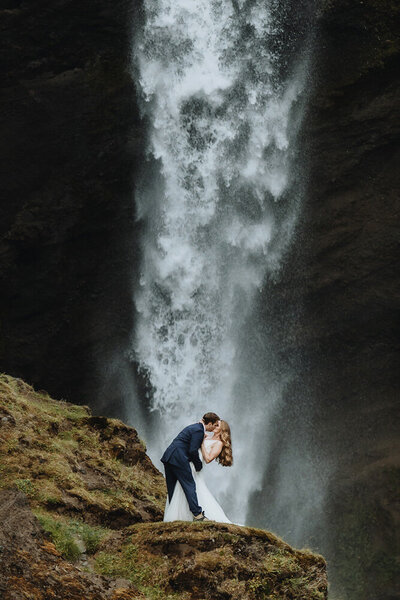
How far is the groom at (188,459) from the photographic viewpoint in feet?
27.5

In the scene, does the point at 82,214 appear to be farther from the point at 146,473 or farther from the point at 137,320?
the point at 146,473

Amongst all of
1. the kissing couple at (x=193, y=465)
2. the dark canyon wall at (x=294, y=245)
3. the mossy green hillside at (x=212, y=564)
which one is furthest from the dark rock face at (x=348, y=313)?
the mossy green hillside at (x=212, y=564)

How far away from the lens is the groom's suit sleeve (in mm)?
8500

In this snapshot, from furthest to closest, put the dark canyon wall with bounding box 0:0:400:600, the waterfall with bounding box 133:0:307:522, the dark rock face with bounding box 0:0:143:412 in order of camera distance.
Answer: the waterfall with bounding box 133:0:307:522 → the dark canyon wall with bounding box 0:0:400:600 → the dark rock face with bounding box 0:0:143:412

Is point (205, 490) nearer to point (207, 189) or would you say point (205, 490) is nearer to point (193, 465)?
point (193, 465)

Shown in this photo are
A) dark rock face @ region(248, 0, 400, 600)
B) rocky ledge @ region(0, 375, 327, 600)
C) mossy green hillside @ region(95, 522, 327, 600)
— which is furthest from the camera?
dark rock face @ region(248, 0, 400, 600)

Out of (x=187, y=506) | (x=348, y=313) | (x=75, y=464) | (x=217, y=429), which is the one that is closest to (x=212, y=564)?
(x=187, y=506)

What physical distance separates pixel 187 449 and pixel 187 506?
0.60 metres

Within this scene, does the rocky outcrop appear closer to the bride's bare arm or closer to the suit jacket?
the suit jacket

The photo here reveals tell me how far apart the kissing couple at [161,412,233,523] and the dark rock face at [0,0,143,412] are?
1145 centimetres

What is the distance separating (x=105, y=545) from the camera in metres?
7.90

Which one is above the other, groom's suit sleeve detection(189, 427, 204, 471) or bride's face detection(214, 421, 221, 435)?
bride's face detection(214, 421, 221, 435)

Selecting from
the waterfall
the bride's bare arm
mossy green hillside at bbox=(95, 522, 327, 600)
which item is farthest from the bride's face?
the waterfall

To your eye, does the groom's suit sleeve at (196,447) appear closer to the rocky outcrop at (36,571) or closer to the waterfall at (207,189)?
the rocky outcrop at (36,571)
